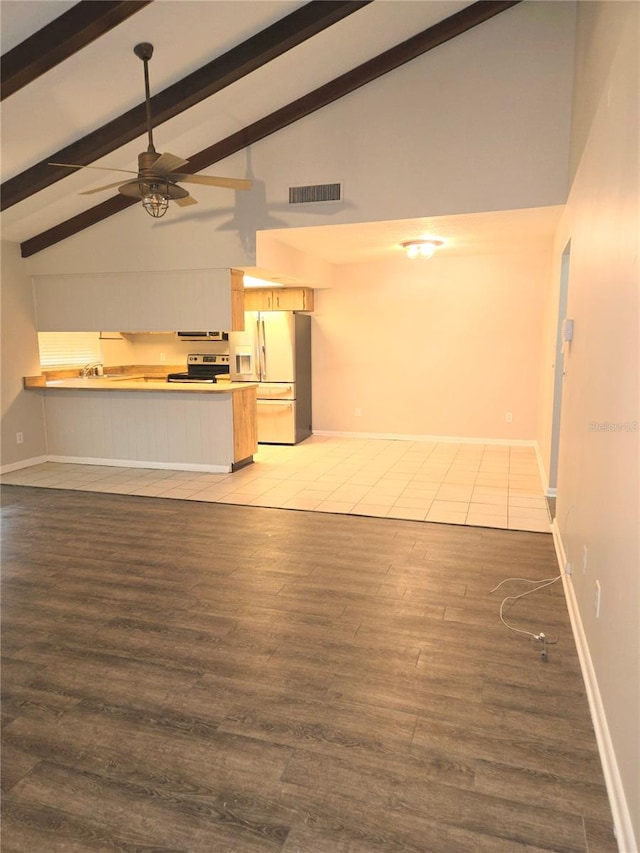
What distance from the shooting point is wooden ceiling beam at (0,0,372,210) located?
382 cm

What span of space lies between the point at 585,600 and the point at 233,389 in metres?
4.26

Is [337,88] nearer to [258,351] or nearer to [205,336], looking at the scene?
[258,351]

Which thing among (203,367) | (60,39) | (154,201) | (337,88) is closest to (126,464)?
(203,367)

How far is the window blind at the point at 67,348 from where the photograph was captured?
704cm

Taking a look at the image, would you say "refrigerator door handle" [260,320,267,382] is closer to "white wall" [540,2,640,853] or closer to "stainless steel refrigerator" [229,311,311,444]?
"stainless steel refrigerator" [229,311,311,444]

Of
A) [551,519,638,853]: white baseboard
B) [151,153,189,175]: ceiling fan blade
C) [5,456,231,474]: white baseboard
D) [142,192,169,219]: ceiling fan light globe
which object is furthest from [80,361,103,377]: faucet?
[551,519,638,853]: white baseboard

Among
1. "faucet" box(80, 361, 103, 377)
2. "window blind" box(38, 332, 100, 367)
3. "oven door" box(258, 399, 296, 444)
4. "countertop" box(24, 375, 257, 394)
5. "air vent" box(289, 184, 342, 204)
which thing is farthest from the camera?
"faucet" box(80, 361, 103, 377)

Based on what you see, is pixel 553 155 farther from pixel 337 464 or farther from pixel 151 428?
pixel 151 428

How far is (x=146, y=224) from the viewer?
19.2 feet

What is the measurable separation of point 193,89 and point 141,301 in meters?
2.51

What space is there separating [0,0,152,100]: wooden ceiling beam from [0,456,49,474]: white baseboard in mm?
4016

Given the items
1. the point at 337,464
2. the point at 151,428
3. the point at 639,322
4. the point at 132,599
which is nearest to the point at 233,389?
the point at 151,428

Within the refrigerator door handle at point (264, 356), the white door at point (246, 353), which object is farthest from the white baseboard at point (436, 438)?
the white door at point (246, 353)

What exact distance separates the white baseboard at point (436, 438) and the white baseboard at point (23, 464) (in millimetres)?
3748
